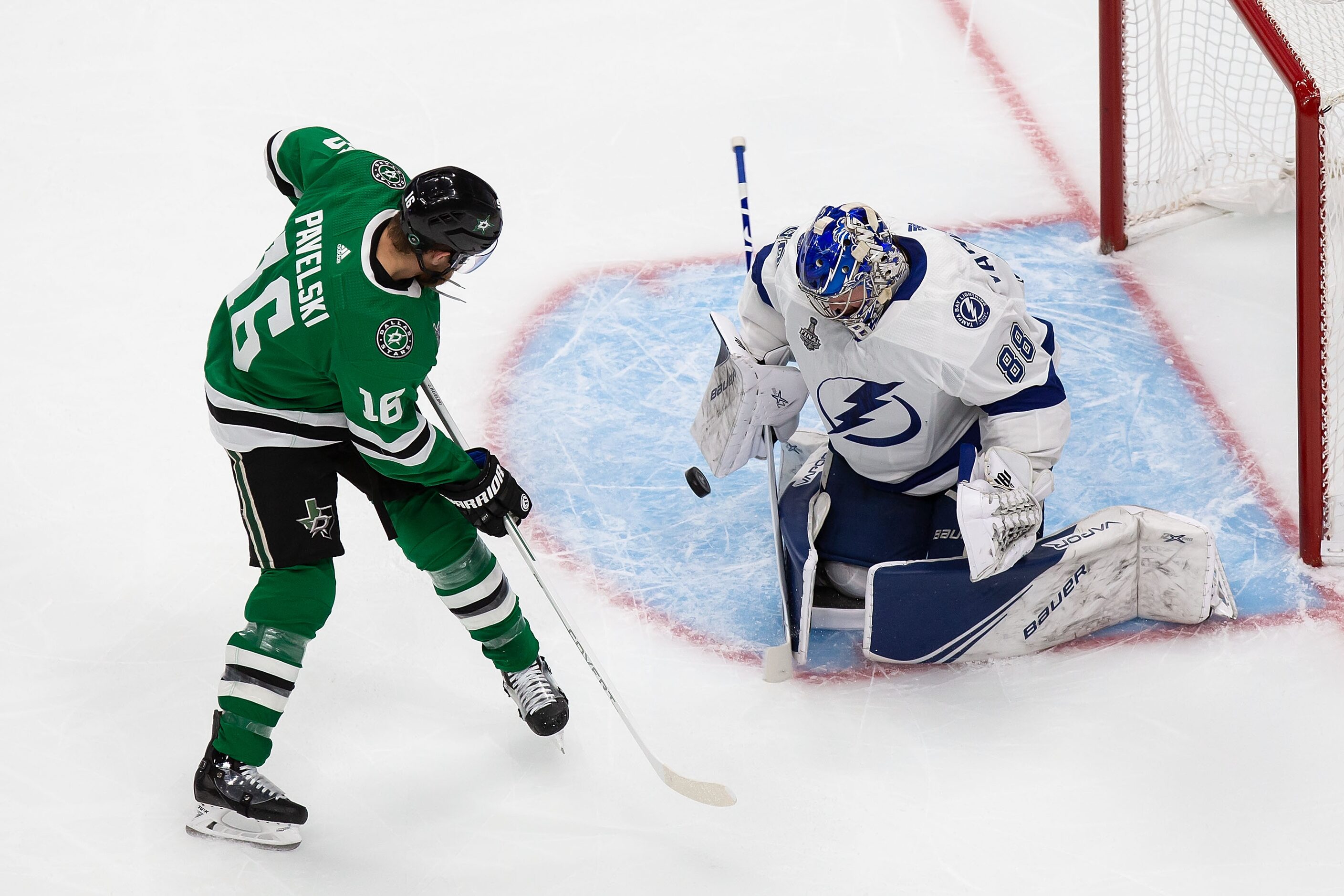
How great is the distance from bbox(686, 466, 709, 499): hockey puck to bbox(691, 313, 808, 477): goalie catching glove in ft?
0.13

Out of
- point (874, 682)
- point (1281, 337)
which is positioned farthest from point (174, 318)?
point (1281, 337)

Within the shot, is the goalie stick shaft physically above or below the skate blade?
above

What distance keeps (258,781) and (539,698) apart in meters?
0.58

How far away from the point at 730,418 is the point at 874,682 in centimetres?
68

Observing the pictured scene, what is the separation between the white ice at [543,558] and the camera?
2.93m

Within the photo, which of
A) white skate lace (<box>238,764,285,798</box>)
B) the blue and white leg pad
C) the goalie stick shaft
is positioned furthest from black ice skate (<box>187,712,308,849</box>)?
the goalie stick shaft

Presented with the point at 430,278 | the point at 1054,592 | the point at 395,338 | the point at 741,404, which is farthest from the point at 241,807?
the point at 1054,592

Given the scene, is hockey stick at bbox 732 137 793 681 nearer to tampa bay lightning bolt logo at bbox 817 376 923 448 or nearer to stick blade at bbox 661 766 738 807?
tampa bay lightning bolt logo at bbox 817 376 923 448

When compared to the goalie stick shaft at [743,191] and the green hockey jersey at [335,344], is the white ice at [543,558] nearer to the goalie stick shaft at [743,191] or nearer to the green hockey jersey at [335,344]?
the green hockey jersey at [335,344]

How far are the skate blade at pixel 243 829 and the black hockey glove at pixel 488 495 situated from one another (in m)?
0.73

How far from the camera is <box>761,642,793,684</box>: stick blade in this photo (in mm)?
3223

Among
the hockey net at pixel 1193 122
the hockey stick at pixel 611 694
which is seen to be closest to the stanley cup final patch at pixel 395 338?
the hockey stick at pixel 611 694

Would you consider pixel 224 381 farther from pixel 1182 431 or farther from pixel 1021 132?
pixel 1021 132

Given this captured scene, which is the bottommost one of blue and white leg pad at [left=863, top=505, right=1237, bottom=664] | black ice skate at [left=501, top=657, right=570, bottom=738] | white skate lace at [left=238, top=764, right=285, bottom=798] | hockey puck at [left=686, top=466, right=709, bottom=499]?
white skate lace at [left=238, top=764, right=285, bottom=798]
